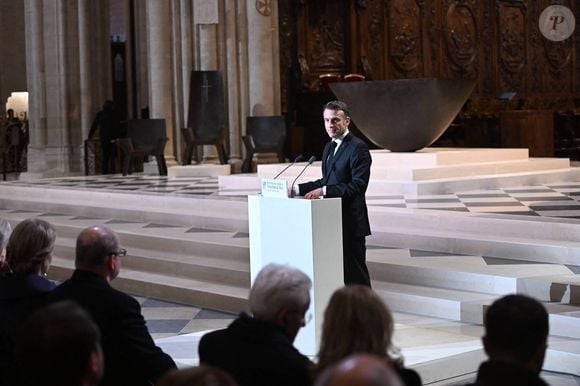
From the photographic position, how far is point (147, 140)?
15.6m

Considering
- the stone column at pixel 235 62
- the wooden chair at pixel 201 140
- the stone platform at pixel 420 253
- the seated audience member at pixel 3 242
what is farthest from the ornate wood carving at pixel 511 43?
the seated audience member at pixel 3 242

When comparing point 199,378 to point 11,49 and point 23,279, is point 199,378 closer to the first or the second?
point 23,279

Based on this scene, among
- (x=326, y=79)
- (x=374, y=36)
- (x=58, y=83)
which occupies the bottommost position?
(x=326, y=79)

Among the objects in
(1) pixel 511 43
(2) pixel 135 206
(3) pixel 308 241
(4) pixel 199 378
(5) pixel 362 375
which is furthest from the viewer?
(1) pixel 511 43

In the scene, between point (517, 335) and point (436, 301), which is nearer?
point (517, 335)

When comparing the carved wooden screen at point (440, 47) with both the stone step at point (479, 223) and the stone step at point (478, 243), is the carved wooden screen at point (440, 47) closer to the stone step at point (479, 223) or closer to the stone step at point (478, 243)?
the stone step at point (479, 223)

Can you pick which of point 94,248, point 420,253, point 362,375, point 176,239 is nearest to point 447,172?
point 176,239

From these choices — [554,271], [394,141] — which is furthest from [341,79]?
[554,271]

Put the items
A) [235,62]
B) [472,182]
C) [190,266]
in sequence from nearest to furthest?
[190,266] → [472,182] → [235,62]

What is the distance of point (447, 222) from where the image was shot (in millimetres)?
8391

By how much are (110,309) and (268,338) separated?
3.06 ft

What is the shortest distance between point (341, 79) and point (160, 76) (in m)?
2.81

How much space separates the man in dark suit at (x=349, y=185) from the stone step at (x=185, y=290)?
4.99ft

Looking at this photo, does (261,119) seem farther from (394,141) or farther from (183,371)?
(183,371)
